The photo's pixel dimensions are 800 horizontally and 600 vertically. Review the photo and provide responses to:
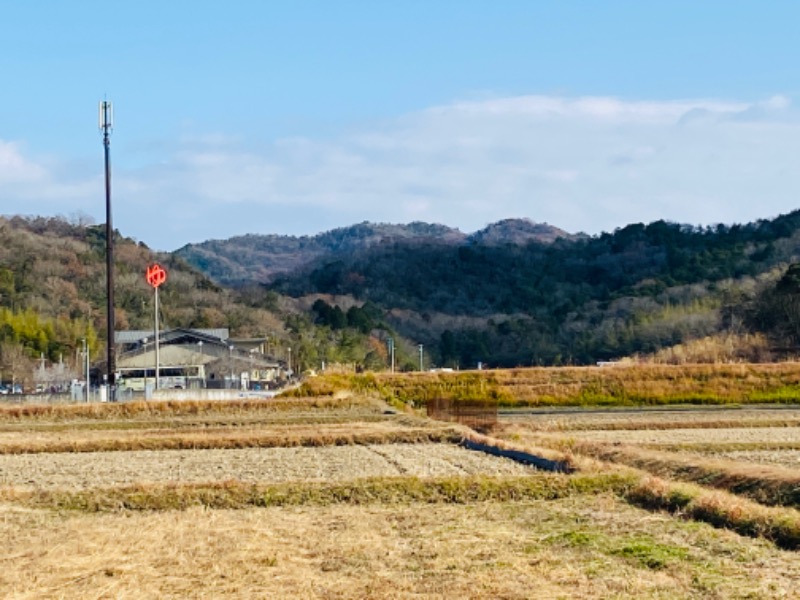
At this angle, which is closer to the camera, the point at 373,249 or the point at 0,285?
the point at 0,285

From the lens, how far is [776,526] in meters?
9.33

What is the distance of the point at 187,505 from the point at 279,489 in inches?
46.2

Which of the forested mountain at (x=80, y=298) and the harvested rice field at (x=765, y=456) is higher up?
the forested mountain at (x=80, y=298)

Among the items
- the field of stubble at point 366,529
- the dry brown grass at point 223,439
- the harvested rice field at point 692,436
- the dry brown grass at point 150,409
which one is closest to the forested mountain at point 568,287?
the dry brown grass at point 150,409

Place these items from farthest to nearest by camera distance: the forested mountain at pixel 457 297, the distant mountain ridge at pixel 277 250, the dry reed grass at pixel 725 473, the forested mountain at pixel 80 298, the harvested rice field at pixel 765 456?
the distant mountain ridge at pixel 277 250 < the forested mountain at pixel 457 297 < the forested mountain at pixel 80 298 < the harvested rice field at pixel 765 456 < the dry reed grass at pixel 725 473

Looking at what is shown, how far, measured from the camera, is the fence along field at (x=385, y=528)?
7.41 metres

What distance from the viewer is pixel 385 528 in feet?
33.7

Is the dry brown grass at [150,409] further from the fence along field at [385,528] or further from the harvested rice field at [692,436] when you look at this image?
the fence along field at [385,528]

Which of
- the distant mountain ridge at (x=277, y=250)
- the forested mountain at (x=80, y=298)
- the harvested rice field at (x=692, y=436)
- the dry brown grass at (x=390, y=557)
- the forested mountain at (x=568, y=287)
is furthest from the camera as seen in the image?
the distant mountain ridge at (x=277, y=250)

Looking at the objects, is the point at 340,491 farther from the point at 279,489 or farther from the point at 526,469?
the point at 526,469

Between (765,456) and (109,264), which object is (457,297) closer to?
(109,264)

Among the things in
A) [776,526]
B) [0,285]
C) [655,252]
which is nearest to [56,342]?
[0,285]

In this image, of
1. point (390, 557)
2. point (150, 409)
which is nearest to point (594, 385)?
point (150, 409)

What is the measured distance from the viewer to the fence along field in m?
7.41
